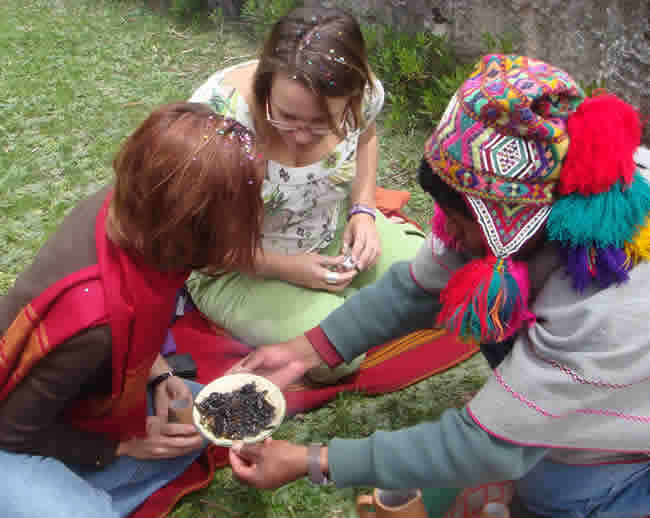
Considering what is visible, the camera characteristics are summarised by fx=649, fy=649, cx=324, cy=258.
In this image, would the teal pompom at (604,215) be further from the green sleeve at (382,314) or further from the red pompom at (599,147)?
the green sleeve at (382,314)

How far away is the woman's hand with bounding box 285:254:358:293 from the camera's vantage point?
243 cm

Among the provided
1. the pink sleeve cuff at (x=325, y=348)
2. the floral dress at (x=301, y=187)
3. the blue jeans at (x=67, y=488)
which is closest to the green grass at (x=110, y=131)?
the blue jeans at (x=67, y=488)

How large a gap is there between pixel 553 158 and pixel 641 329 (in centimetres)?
39

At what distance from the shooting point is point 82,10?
5719 mm

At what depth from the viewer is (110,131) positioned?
4121mm

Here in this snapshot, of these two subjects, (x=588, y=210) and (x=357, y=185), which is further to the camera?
(x=357, y=185)

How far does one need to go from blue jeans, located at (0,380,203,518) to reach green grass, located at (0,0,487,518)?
197mm

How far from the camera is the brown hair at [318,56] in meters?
1.91

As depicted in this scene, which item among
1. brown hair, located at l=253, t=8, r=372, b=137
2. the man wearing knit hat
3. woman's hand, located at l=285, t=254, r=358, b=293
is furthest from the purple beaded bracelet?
the man wearing knit hat

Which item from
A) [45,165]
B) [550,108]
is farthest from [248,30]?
[550,108]

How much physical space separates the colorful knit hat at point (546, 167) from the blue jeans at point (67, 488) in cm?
124

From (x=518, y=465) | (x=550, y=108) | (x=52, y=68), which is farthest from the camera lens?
(x=52, y=68)

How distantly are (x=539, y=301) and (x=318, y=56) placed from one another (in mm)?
985

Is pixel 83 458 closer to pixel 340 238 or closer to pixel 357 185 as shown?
pixel 340 238
